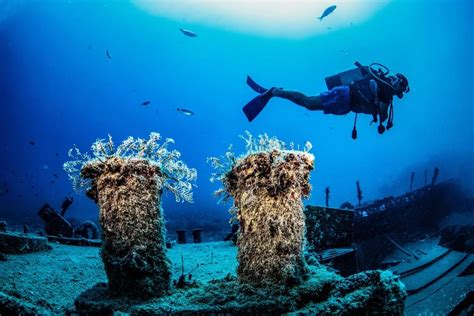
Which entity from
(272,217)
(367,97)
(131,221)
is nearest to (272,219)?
(272,217)

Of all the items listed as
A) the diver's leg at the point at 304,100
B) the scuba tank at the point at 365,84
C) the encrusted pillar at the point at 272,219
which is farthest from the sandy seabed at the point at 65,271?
the scuba tank at the point at 365,84

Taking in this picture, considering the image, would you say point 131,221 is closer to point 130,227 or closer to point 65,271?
point 130,227

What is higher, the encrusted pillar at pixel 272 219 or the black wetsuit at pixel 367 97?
the black wetsuit at pixel 367 97

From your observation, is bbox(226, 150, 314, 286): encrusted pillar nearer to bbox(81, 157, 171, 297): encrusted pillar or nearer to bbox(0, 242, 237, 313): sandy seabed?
bbox(0, 242, 237, 313): sandy seabed

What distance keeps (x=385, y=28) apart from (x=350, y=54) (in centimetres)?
1106

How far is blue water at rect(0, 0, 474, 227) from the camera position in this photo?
76375 mm

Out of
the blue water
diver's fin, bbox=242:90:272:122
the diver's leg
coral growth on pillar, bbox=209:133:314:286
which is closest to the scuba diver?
the diver's leg

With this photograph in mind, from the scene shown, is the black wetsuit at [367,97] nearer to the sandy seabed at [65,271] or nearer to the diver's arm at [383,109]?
the diver's arm at [383,109]

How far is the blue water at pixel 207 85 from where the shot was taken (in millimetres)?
76375

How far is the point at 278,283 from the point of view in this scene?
12.0 feet

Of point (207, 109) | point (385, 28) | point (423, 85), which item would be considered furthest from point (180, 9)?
point (423, 85)

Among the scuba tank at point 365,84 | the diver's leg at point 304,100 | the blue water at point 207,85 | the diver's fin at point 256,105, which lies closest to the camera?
the scuba tank at point 365,84

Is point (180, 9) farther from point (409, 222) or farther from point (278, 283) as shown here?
point (278, 283)

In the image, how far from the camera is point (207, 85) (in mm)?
118438
